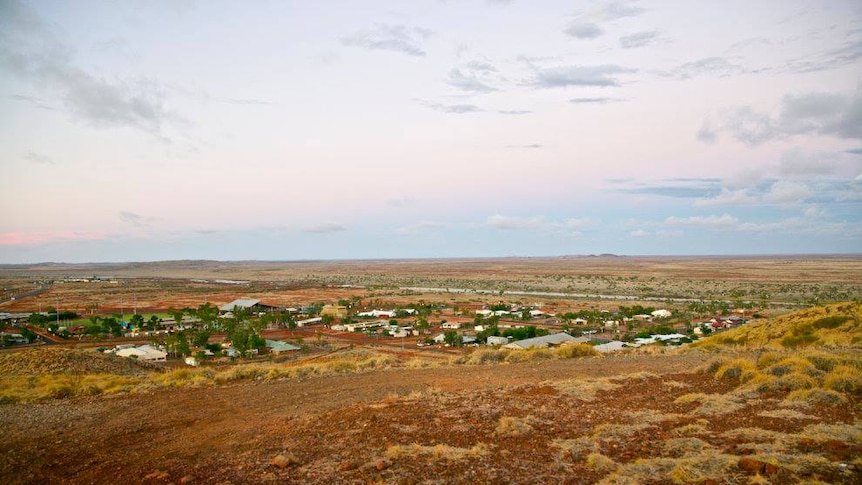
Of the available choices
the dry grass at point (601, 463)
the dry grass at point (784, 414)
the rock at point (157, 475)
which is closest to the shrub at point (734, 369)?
the dry grass at point (784, 414)

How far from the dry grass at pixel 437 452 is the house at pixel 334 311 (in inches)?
2494

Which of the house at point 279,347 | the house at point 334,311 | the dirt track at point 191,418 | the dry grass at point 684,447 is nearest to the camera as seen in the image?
the dry grass at point 684,447

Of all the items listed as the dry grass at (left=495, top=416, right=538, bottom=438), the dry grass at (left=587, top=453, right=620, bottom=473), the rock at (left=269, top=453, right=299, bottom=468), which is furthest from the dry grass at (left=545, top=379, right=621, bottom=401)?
the rock at (left=269, top=453, right=299, bottom=468)

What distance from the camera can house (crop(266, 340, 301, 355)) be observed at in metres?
42.6

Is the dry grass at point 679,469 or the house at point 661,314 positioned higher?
the dry grass at point 679,469

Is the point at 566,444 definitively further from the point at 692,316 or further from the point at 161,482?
the point at 692,316

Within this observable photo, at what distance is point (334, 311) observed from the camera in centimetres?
7662

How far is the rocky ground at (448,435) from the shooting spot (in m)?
7.35

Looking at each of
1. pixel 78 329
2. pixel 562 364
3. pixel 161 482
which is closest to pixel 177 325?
pixel 78 329

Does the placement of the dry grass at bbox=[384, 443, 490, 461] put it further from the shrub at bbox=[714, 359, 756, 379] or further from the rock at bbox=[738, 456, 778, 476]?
the shrub at bbox=[714, 359, 756, 379]

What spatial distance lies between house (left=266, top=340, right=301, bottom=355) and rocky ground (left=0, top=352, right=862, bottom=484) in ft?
95.7

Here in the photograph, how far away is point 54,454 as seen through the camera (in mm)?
9070

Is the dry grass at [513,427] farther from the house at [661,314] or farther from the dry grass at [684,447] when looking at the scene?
the house at [661,314]

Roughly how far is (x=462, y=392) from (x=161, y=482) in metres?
6.93
